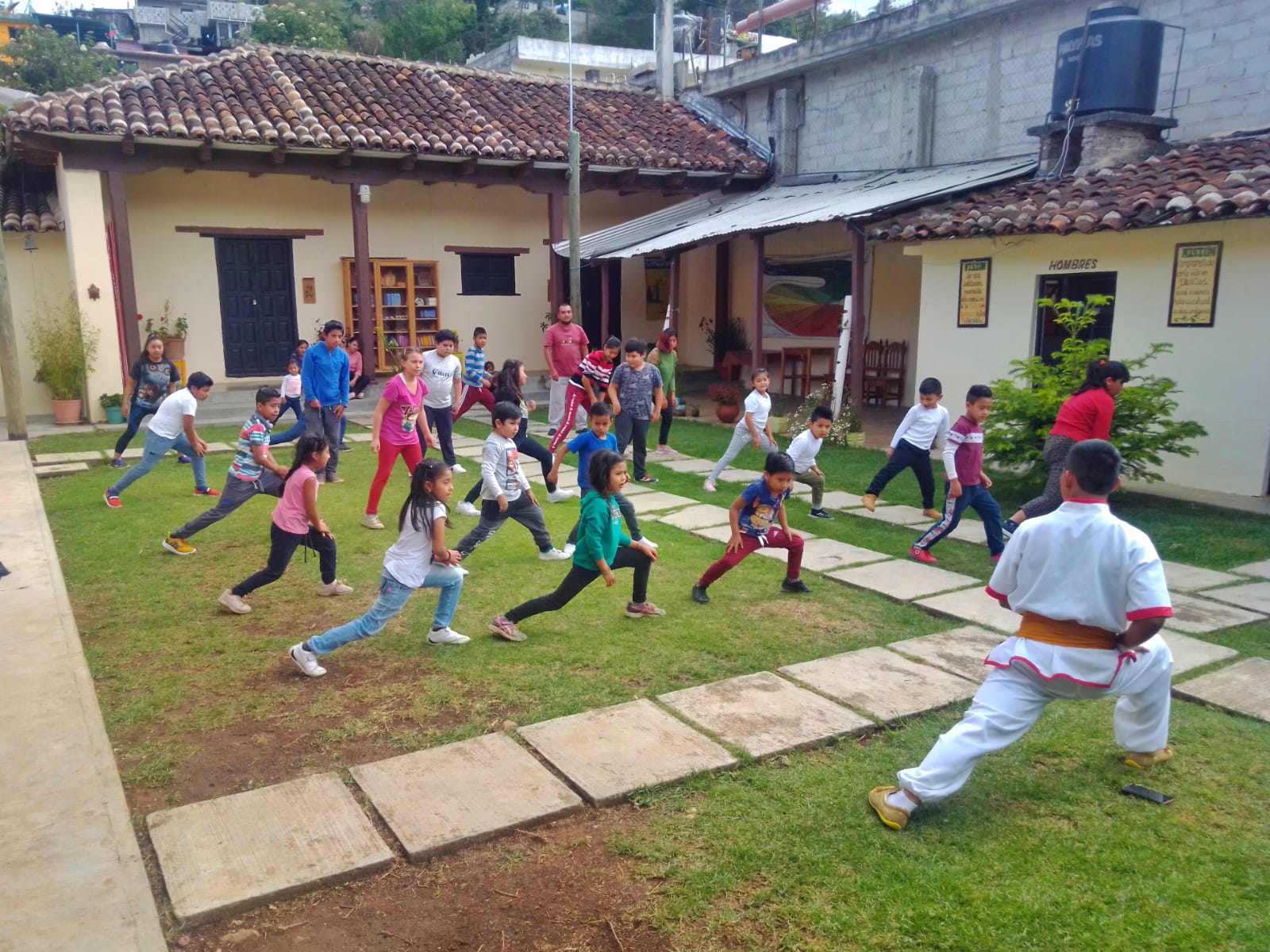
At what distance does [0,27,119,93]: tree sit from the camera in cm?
2653

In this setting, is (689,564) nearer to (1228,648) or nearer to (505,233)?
(1228,648)

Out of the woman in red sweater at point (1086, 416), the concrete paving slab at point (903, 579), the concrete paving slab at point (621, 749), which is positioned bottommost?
the concrete paving slab at point (903, 579)

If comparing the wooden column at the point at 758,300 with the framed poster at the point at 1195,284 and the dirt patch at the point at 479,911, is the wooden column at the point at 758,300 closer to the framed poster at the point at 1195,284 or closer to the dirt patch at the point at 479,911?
the framed poster at the point at 1195,284

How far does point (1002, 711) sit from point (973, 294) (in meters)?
8.80

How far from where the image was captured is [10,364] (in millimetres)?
11445

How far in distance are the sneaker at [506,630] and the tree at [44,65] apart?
2806 cm

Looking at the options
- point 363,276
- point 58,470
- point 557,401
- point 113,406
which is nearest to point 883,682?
point 557,401

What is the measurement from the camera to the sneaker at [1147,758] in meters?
3.72

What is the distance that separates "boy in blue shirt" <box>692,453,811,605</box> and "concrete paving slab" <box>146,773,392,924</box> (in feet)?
9.20

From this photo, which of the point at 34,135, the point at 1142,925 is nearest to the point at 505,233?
the point at 34,135

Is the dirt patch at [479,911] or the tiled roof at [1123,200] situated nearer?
the dirt patch at [479,911]

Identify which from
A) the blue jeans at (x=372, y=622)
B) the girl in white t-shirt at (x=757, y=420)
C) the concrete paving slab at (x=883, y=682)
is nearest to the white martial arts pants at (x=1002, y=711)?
the concrete paving slab at (x=883, y=682)

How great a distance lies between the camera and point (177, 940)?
2.74 meters

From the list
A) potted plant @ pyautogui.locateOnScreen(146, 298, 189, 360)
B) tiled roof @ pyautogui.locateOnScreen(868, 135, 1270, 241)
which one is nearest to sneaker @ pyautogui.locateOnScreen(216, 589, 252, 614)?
tiled roof @ pyautogui.locateOnScreen(868, 135, 1270, 241)
